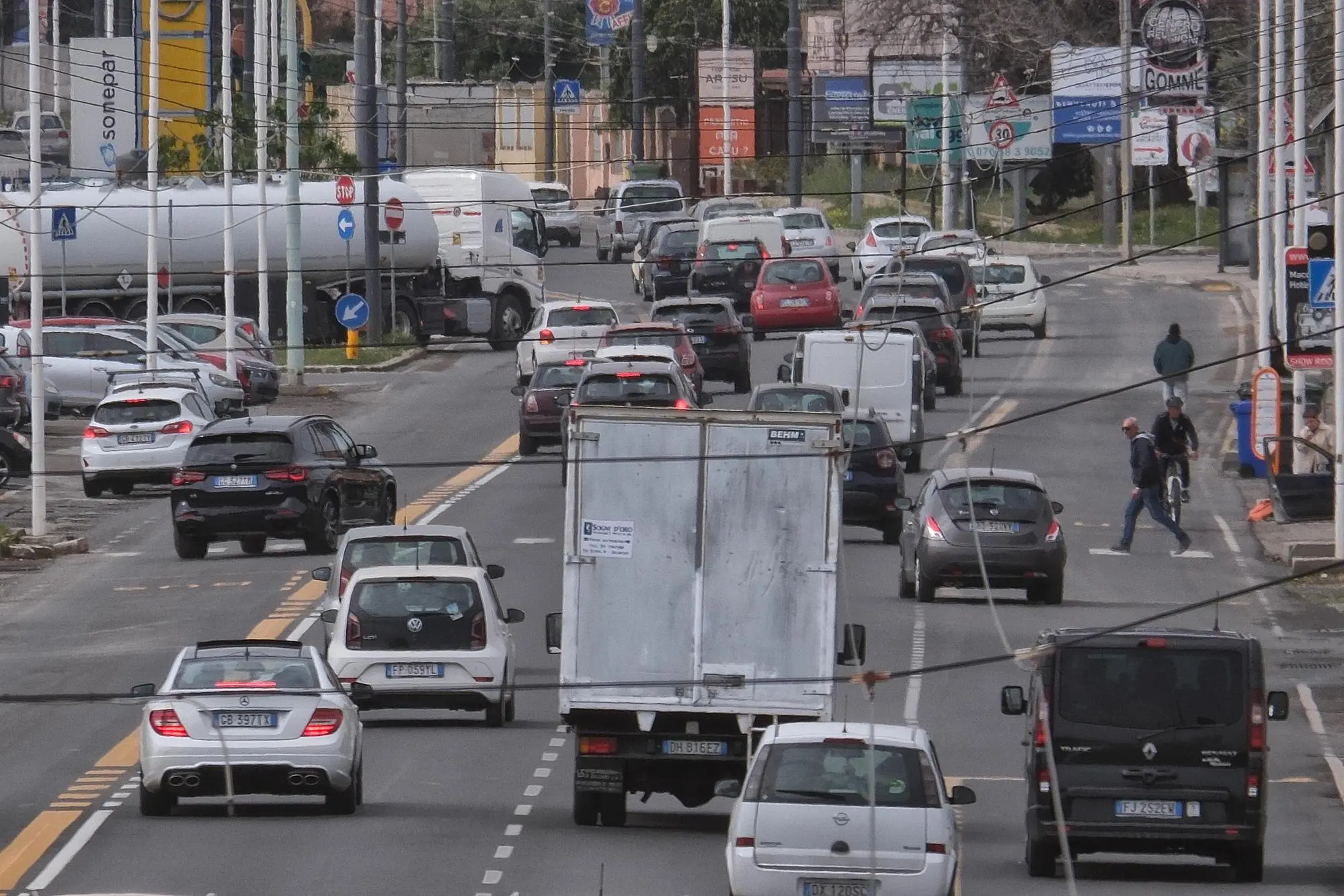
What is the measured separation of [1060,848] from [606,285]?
5769cm

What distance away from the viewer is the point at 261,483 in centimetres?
3256

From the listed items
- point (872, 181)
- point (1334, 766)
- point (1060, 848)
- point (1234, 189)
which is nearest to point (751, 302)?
point (1234, 189)

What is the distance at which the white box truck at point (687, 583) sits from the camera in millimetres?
18844

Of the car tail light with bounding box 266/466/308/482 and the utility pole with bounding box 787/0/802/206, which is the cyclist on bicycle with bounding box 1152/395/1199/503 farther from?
the utility pole with bounding box 787/0/802/206

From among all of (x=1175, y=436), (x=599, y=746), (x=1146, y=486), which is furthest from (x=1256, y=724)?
(x=1175, y=436)

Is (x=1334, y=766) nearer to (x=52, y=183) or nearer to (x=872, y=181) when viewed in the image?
(x=52, y=183)

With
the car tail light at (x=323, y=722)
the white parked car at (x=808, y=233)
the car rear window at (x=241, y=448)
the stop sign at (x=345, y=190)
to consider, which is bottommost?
the car tail light at (x=323, y=722)

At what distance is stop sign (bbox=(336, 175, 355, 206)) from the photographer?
56125 mm

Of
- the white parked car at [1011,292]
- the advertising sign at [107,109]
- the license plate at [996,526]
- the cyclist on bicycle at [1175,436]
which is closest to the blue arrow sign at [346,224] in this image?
the advertising sign at [107,109]

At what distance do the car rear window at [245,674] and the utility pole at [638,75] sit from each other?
236ft

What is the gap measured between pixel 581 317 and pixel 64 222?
369 inches

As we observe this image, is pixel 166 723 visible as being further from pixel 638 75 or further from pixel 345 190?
pixel 638 75

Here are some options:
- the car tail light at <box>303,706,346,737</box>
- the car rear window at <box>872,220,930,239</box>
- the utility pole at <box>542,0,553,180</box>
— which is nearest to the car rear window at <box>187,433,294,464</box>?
the car tail light at <box>303,706,346,737</box>

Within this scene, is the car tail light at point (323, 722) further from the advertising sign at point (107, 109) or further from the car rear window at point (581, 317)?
the advertising sign at point (107, 109)
